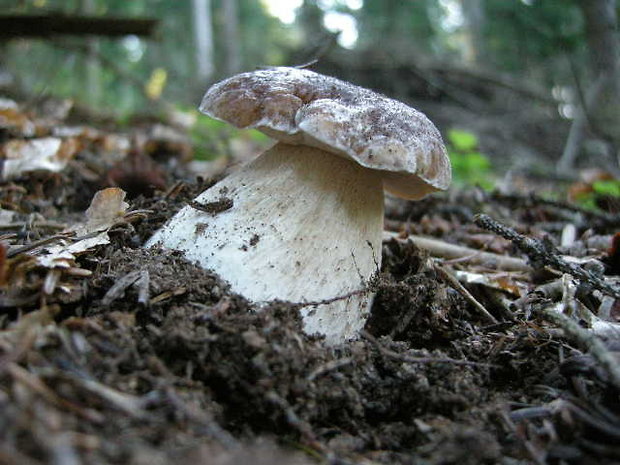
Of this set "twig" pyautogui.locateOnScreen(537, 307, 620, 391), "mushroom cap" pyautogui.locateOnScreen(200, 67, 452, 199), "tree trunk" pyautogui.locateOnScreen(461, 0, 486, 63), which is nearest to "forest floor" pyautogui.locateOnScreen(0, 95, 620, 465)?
"twig" pyautogui.locateOnScreen(537, 307, 620, 391)

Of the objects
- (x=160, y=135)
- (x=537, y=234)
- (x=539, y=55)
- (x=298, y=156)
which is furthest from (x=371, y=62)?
(x=298, y=156)

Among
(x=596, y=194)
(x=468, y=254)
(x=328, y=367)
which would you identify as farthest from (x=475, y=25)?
(x=328, y=367)

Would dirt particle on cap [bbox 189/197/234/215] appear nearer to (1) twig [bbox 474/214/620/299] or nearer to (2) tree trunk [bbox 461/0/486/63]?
(1) twig [bbox 474/214/620/299]

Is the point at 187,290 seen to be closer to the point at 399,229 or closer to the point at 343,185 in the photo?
the point at 343,185

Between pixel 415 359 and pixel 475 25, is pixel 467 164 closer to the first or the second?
pixel 415 359

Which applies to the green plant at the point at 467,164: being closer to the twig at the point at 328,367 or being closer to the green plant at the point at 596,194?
the green plant at the point at 596,194
